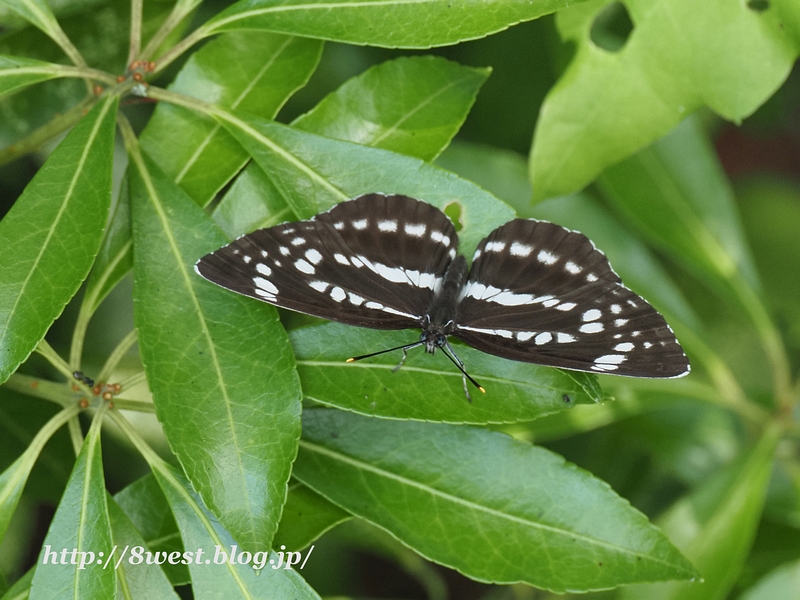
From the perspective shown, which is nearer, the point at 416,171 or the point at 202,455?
the point at 202,455

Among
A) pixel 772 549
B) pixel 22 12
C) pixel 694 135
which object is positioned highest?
pixel 22 12

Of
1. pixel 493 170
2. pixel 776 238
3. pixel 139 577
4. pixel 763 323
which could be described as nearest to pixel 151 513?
pixel 139 577

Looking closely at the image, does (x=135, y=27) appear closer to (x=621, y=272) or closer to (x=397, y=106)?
(x=397, y=106)

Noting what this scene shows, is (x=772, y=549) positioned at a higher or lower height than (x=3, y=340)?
lower

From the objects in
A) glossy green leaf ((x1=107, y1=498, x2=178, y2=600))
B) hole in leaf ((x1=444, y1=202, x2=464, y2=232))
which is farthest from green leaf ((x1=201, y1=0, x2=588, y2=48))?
glossy green leaf ((x1=107, y1=498, x2=178, y2=600))

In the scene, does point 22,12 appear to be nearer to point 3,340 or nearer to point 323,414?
point 3,340

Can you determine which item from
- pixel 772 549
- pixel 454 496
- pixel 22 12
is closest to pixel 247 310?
pixel 454 496

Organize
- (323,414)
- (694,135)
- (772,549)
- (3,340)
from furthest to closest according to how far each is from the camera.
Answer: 1. (772,549)
2. (694,135)
3. (323,414)
4. (3,340)

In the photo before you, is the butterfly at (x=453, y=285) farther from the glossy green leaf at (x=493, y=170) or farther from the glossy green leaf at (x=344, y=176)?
the glossy green leaf at (x=493, y=170)
